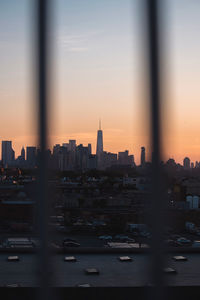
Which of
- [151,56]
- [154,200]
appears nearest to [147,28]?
[151,56]

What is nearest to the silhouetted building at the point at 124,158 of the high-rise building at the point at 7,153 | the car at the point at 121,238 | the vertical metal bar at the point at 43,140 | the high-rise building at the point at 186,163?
the high-rise building at the point at 186,163

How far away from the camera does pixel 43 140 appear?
5.61ft

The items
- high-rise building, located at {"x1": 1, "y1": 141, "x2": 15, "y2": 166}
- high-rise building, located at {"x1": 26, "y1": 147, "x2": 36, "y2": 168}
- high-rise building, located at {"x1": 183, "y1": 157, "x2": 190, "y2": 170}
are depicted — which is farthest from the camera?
high-rise building, located at {"x1": 1, "y1": 141, "x2": 15, "y2": 166}

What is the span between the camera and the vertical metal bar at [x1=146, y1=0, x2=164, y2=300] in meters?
1.66

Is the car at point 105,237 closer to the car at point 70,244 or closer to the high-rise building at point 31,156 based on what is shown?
the car at point 70,244

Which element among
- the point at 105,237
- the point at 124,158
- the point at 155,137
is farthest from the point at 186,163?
the point at 105,237

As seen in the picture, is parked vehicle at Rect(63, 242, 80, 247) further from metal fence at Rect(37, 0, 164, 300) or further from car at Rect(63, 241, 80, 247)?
metal fence at Rect(37, 0, 164, 300)

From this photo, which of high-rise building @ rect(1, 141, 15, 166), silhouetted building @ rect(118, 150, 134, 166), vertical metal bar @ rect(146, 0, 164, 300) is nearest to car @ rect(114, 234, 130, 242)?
silhouetted building @ rect(118, 150, 134, 166)

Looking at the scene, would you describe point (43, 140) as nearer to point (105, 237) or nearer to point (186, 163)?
point (186, 163)

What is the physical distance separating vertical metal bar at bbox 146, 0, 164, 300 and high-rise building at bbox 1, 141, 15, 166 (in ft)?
3.73

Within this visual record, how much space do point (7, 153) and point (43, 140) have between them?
1016 millimetres

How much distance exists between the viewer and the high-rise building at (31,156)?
1.77m

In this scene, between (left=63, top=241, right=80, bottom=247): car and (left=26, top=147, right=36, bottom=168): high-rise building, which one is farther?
(left=63, top=241, right=80, bottom=247): car

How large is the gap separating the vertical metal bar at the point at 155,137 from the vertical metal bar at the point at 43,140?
42 centimetres
